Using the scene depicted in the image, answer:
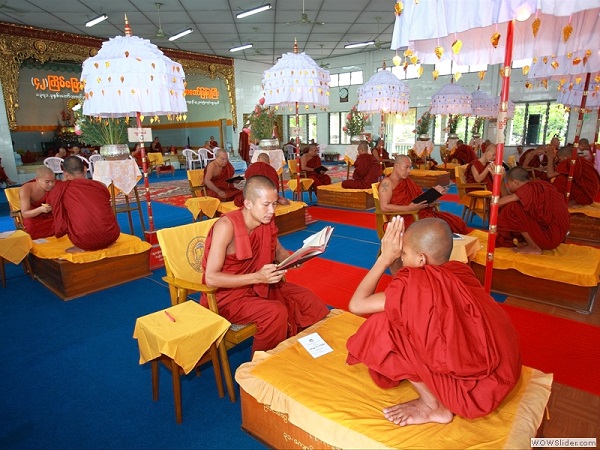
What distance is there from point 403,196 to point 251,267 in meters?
2.82

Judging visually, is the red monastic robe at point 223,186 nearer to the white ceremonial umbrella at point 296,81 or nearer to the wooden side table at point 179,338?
the white ceremonial umbrella at point 296,81

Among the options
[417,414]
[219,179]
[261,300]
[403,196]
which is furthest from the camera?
[219,179]

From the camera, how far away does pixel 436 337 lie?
5.18 ft

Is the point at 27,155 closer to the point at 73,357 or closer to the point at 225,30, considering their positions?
the point at 225,30

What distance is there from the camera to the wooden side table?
2174mm

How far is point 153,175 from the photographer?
1559 centimetres

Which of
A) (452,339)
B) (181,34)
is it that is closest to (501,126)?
(452,339)

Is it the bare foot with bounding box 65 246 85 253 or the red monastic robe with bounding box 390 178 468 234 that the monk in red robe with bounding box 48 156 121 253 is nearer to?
the bare foot with bounding box 65 246 85 253

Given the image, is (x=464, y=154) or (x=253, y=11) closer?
(x=253, y=11)

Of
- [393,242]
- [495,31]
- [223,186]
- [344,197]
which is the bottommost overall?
[344,197]

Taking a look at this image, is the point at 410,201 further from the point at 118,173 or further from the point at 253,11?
the point at 253,11

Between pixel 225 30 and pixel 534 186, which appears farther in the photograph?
pixel 225 30

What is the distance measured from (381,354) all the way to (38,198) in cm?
504

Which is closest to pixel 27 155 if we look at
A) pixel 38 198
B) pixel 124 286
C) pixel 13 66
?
pixel 13 66
